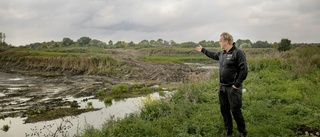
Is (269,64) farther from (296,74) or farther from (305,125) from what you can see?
(305,125)

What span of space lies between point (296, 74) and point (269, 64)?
12.4ft

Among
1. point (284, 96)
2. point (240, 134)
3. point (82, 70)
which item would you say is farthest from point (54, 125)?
point (82, 70)

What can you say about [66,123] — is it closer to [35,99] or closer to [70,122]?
[70,122]

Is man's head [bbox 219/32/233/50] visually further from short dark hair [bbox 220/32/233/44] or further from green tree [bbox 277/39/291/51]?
green tree [bbox 277/39/291/51]

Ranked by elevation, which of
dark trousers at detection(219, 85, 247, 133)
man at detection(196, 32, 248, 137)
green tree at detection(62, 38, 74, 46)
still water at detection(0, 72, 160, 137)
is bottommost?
still water at detection(0, 72, 160, 137)

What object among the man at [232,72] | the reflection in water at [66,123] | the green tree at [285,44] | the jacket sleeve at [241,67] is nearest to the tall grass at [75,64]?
the reflection in water at [66,123]

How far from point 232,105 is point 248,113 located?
2.85m

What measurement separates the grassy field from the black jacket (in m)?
1.81

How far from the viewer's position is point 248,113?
922cm

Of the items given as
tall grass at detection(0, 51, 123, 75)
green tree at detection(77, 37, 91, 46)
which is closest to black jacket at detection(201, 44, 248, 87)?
tall grass at detection(0, 51, 123, 75)

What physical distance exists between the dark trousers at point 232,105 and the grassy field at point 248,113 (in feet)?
1.97

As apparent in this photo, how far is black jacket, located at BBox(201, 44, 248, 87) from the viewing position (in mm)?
6430

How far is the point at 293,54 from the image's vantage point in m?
21.6

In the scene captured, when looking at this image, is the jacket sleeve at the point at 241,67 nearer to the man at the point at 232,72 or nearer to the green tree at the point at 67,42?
the man at the point at 232,72
